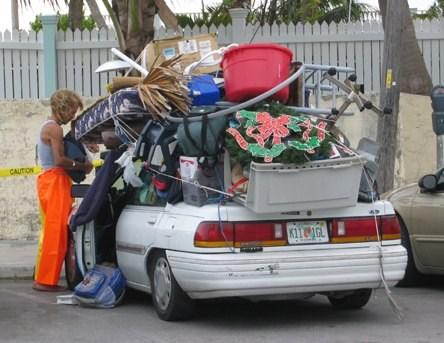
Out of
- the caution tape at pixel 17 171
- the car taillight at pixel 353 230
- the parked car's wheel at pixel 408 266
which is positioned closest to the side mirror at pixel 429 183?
the parked car's wheel at pixel 408 266

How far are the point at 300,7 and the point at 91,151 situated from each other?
64.0 feet

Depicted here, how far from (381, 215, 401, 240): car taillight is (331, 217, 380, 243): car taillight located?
91 millimetres

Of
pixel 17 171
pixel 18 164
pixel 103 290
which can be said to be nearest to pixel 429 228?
pixel 103 290

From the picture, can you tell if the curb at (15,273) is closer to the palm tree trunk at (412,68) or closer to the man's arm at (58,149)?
the man's arm at (58,149)

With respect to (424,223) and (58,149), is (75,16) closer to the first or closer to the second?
(58,149)

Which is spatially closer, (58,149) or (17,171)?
(58,149)

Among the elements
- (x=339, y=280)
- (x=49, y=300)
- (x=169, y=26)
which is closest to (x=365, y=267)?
(x=339, y=280)

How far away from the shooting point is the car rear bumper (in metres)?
6.73

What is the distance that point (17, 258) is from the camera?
37.1 ft

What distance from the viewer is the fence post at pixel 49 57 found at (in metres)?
13.4

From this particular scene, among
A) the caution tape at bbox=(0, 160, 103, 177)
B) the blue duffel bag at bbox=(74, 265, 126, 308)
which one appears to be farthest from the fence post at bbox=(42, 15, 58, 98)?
the blue duffel bag at bbox=(74, 265, 126, 308)

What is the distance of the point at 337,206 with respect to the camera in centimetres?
702

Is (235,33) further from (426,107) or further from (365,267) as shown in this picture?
(365,267)

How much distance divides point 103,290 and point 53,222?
1328 mm
